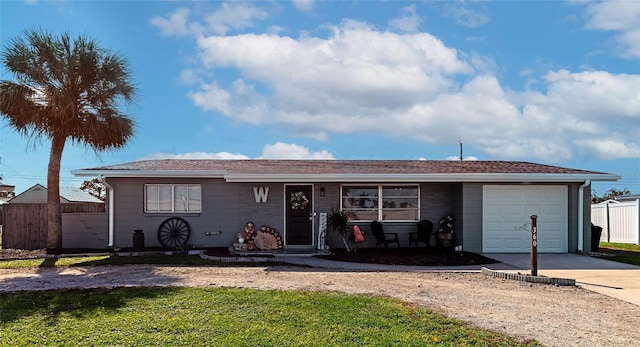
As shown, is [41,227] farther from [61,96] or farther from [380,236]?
[380,236]

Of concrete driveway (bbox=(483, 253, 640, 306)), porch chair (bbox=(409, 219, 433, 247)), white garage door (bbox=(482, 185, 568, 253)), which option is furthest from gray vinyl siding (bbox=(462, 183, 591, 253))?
porch chair (bbox=(409, 219, 433, 247))

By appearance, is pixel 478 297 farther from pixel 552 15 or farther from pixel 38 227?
pixel 38 227

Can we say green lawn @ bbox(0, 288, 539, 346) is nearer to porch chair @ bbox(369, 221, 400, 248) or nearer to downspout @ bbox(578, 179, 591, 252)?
porch chair @ bbox(369, 221, 400, 248)

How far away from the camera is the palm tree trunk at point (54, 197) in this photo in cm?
1355

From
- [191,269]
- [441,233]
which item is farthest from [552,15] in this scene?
[191,269]

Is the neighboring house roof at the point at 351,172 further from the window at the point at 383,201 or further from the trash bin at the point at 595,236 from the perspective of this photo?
the trash bin at the point at 595,236

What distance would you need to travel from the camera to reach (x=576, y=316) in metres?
6.49

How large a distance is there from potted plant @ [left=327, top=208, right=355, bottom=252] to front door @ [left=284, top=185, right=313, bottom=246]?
0.68 meters

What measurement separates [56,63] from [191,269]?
6582 mm

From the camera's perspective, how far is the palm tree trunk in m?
13.6

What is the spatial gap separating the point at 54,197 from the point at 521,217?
12.6 metres

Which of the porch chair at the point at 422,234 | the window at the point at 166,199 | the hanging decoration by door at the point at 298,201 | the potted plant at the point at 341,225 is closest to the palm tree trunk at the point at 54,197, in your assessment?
the window at the point at 166,199

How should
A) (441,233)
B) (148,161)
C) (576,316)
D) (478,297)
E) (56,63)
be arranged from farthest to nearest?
(148,161)
(441,233)
(56,63)
(478,297)
(576,316)

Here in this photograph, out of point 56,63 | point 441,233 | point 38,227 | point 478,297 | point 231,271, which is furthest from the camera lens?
point 38,227
